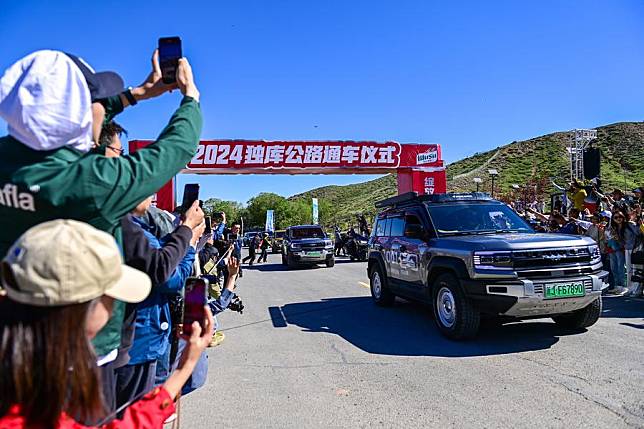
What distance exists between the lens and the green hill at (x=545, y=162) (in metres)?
53.4

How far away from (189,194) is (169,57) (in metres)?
1.06

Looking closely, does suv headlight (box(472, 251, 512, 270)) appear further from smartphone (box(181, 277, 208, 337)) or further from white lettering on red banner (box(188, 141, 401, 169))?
white lettering on red banner (box(188, 141, 401, 169))

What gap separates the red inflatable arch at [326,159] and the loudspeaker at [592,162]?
587cm

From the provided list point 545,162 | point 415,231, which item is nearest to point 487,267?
point 415,231

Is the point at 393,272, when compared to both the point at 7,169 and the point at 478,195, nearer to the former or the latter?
the point at 478,195

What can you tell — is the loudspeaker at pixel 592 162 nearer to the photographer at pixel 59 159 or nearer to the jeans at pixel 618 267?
the jeans at pixel 618 267

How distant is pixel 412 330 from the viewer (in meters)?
7.39

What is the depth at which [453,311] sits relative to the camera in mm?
6574

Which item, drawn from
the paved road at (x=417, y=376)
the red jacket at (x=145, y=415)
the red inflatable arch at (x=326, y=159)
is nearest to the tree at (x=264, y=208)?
the red inflatable arch at (x=326, y=159)

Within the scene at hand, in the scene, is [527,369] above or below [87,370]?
below

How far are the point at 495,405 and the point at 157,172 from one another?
382 cm

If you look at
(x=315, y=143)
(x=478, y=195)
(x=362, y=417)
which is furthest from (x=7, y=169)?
(x=315, y=143)

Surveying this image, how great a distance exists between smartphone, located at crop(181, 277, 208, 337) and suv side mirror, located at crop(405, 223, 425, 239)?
602 cm

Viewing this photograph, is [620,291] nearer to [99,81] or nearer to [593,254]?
[593,254]
